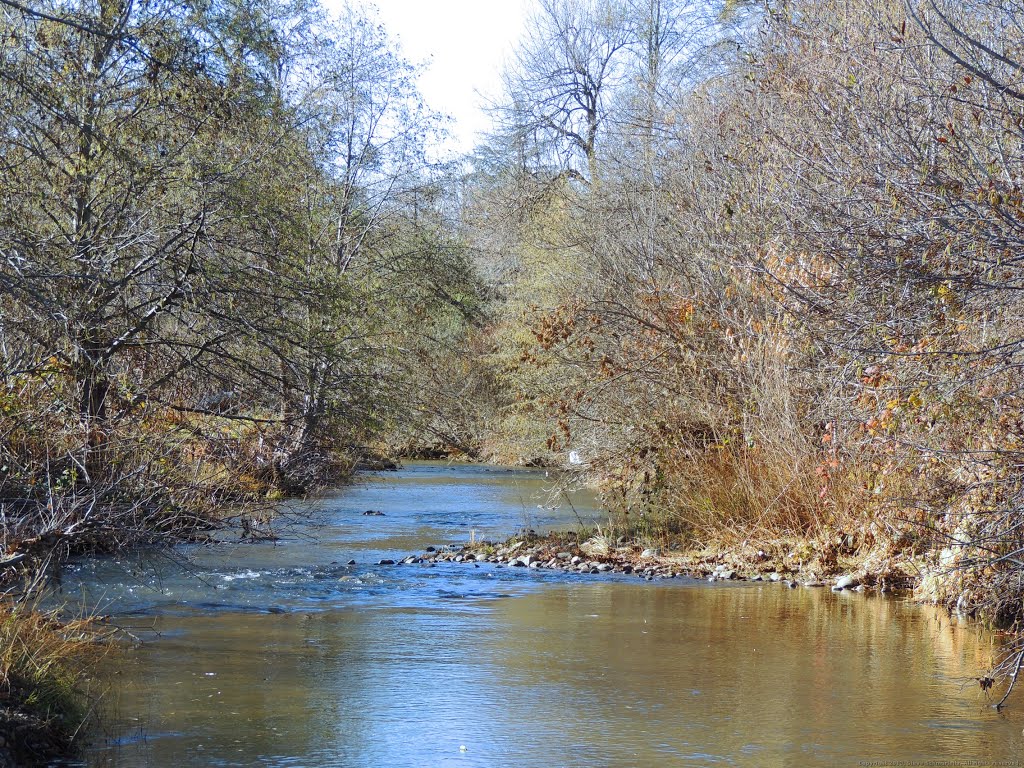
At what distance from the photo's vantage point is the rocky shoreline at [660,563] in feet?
42.7

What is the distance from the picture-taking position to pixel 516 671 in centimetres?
903

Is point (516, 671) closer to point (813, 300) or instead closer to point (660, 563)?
point (813, 300)

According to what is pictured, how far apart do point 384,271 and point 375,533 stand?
781cm

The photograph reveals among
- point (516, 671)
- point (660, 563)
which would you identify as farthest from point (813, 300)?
point (660, 563)

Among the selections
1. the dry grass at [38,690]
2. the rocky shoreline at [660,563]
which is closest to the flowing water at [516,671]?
the dry grass at [38,690]

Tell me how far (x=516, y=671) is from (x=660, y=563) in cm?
584

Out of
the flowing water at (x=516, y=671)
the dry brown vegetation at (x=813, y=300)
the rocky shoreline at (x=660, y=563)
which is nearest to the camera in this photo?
the flowing water at (x=516, y=671)

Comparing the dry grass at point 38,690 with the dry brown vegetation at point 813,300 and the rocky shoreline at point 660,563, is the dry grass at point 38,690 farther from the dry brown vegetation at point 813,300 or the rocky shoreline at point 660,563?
the rocky shoreline at point 660,563

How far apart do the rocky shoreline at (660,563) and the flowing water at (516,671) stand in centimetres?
45

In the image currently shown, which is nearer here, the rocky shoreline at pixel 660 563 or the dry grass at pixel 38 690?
the dry grass at pixel 38 690

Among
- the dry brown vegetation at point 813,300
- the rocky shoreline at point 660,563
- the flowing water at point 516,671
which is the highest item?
the dry brown vegetation at point 813,300

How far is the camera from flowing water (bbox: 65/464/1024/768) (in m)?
7.04

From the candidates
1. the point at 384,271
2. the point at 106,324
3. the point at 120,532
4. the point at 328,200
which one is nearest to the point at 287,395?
the point at 106,324

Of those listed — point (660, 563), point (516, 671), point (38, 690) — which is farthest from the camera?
point (660, 563)
